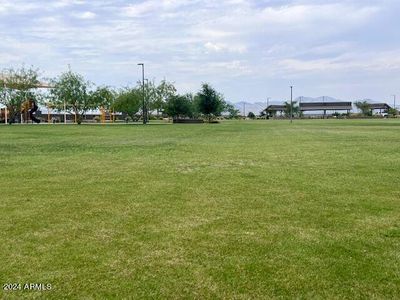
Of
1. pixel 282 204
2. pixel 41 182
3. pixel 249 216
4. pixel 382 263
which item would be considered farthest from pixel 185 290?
pixel 41 182

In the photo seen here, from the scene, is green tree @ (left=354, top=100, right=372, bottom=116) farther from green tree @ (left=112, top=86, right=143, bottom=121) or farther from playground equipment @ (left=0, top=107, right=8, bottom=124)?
playground equipment @ (left=0, top=107, right=8, bottom=124)

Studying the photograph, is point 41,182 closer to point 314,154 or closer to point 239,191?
point 239,191

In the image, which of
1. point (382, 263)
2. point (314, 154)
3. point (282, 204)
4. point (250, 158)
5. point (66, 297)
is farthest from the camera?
point (314, 154)

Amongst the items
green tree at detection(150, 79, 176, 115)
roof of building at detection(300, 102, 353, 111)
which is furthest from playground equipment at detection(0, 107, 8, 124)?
roof of building at detection(300, 102, 353, 111)

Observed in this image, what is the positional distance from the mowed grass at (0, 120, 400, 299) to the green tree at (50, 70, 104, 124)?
2135 inches

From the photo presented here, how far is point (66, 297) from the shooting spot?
11.7 feet

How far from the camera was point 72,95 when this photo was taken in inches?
→ 2432

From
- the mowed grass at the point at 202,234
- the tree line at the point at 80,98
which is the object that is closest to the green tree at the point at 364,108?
the tree line at the point at 80,98

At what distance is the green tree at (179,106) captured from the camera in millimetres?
71894

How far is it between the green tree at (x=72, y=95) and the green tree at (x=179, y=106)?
13490mm

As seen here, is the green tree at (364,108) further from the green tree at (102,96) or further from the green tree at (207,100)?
the green tree at (102,96)

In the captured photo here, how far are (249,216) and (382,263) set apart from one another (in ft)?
7.03

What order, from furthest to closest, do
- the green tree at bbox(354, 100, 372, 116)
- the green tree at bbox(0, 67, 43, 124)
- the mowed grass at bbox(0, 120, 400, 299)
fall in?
1. the green tree at bbox(354, 100, 372, 116)
2. the green tree at bbox(0, 67, 43, 124)
3. the mowed grass at bbox(0, 120, 400, 299)

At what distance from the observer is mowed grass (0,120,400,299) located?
3.81m
